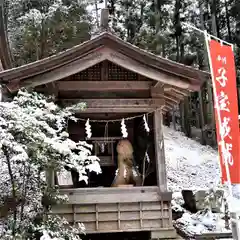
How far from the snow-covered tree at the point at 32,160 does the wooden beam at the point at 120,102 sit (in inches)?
36.1

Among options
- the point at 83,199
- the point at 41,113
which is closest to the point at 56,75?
the point at 41,113

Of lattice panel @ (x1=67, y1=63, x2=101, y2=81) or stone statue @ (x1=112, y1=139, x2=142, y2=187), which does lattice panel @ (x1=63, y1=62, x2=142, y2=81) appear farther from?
stone statue @ (x1=112, y1=139, x2=142, y2=187)

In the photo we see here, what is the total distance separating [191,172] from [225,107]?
12069mm

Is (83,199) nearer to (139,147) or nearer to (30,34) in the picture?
(139,147)

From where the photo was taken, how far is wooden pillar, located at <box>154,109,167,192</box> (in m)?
7.41

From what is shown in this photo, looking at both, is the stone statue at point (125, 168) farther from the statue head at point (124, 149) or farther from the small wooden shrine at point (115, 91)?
the small wooden shrine at point (115, 91)

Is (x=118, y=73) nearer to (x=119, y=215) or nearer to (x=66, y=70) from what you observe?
(x=66, y=70)

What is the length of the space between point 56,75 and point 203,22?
64.9 ft

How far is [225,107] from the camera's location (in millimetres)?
5777

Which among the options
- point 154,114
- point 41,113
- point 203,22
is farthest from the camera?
point 203,22

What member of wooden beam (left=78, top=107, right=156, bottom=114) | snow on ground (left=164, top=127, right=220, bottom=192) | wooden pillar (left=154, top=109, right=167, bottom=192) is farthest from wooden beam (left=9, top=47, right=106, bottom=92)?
snow on ground (left=164, top=127, right=220, bottom=192)

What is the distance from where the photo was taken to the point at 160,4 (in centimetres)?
2556

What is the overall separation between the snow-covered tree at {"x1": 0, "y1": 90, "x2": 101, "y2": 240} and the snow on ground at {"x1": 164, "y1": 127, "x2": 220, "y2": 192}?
8.51 meters

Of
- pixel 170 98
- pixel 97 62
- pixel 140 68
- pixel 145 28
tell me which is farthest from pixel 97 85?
pixel 145 28
